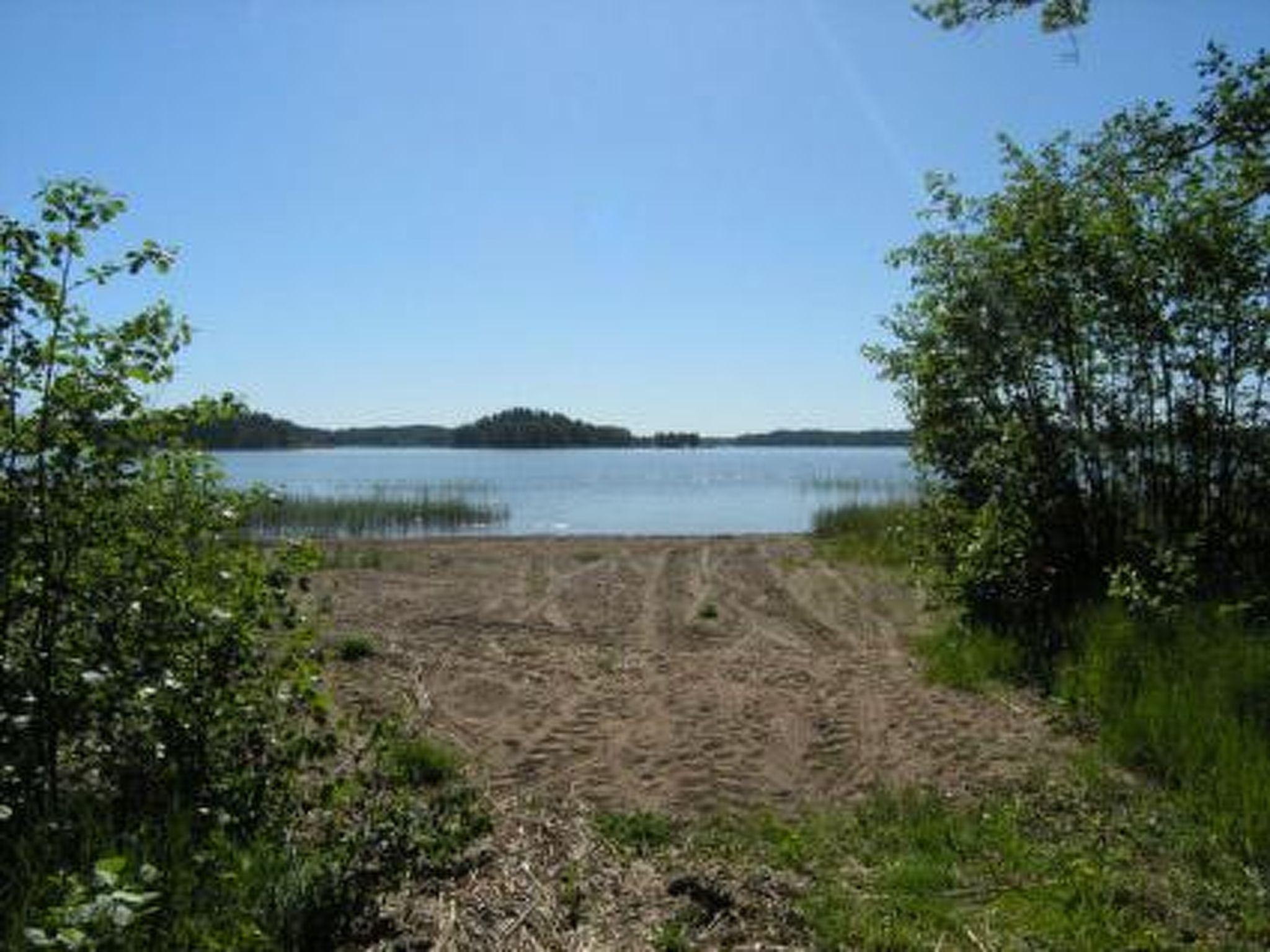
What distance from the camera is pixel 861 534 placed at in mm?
22438

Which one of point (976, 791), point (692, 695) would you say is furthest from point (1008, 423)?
point (976, 791)

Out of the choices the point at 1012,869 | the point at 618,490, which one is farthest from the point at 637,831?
the point at 618,490

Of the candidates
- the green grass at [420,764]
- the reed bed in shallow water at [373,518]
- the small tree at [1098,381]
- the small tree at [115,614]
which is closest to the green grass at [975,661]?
the small tree at [1098,381]

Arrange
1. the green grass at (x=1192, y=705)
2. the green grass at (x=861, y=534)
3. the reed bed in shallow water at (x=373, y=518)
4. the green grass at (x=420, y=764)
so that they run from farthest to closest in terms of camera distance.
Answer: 1. the reed bed in shallow water at (x=373, y=518)
2. the green grass at (x=861, y=534)
3. the green grass at (x=420, y=764)
4. the green grass at (x=1192, y=705)

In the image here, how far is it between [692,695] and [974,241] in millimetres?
4850

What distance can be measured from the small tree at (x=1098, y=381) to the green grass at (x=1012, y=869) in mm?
2833

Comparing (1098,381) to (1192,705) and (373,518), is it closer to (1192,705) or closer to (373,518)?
(1192,705)

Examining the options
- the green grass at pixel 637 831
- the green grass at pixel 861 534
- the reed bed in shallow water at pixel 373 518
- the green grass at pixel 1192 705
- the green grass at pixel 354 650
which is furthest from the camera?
the reed bed in shallow water at pixel 373 518

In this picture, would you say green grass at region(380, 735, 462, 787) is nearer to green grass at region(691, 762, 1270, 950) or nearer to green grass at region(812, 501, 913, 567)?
green grass at region(691, 762, 1270, 950)

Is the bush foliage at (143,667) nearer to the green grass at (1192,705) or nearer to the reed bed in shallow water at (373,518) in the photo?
the green grass at (1192,705)

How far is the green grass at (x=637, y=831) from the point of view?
5.61 metres

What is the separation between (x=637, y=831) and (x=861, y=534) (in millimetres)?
17247

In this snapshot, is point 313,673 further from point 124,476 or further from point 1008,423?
point 1008,423

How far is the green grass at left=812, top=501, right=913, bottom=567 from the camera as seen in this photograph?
→ 18.4 m
